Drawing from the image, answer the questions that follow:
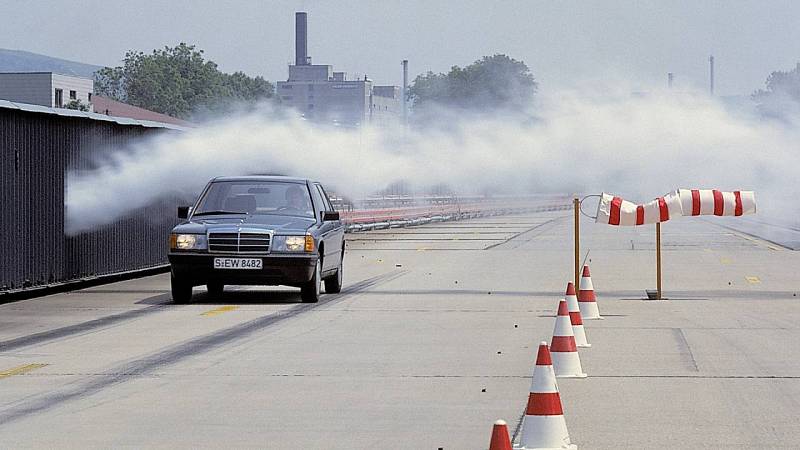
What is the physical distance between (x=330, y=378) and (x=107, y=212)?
1292 cm

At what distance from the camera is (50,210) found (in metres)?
21.1

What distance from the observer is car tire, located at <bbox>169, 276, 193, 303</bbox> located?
19.0 meters

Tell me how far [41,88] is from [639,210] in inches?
3111

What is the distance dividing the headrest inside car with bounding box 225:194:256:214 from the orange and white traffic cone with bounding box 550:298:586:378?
30.1 feet

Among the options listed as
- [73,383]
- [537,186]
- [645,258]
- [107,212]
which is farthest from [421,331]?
[537,186]

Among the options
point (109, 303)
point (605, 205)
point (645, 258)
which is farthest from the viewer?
point (645, 258)

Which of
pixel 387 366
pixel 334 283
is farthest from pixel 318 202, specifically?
pixel 387 366

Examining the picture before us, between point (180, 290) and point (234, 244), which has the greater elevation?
point (234, 244)

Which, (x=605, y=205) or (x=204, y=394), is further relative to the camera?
(x=605, y=205)

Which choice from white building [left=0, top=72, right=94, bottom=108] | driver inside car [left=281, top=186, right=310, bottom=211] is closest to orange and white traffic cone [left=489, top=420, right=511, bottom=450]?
driver inside car [left=281, top=186, right=310, bottom=211]

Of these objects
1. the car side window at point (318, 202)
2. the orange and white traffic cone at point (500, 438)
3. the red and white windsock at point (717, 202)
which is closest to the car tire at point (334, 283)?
the car side window at point (318, 202)

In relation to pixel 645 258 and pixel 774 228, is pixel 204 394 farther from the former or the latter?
pixel 774 228

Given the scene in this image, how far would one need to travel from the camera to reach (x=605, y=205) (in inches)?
821

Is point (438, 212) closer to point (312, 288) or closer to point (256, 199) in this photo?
point (256, 199)
